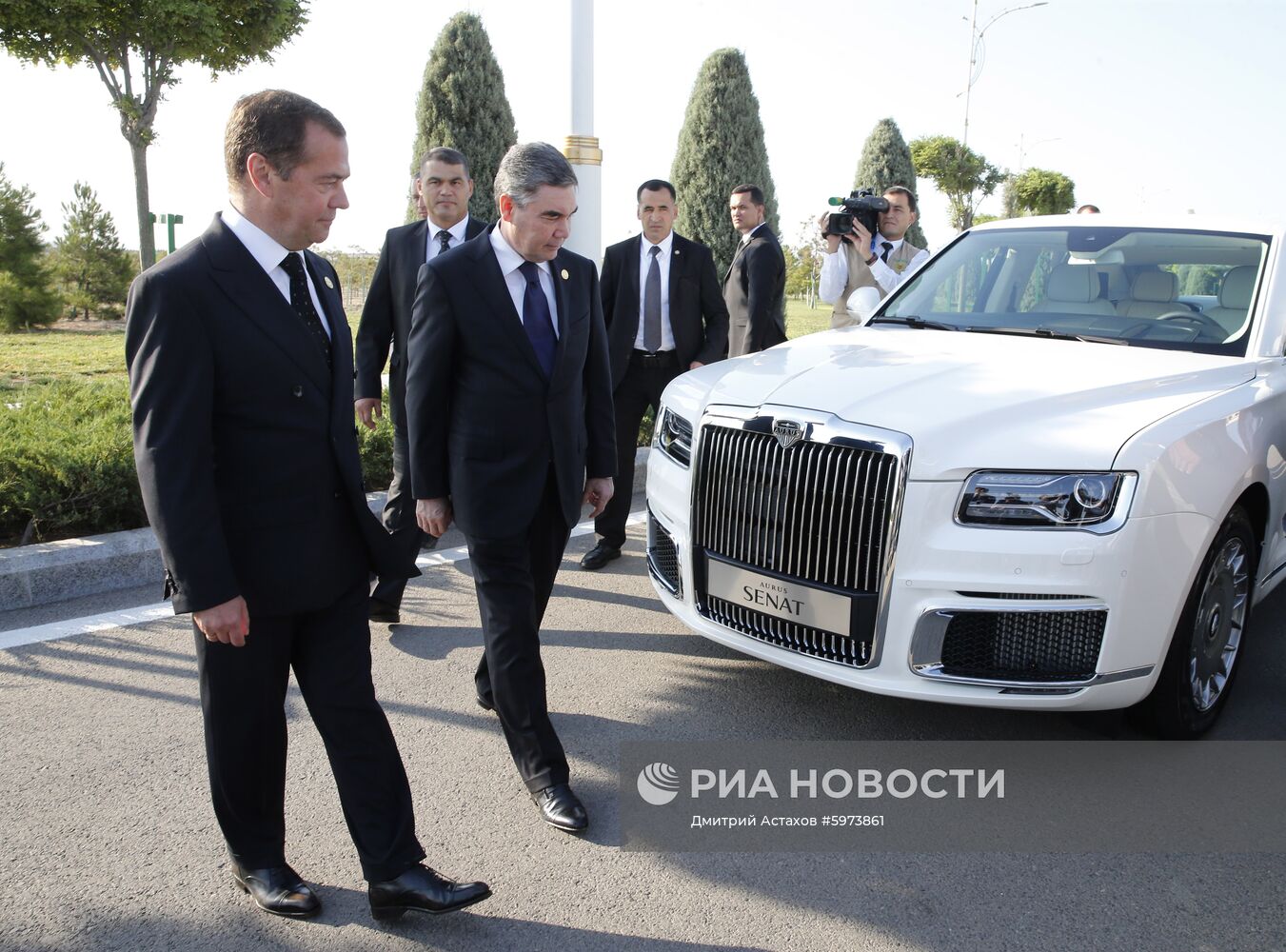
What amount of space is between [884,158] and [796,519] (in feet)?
72.7

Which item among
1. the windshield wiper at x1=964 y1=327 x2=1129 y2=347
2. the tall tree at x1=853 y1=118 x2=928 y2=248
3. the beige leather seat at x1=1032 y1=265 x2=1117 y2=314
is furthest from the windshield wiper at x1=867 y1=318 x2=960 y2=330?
the tall tree at x1=853 y1=118 x2=928 y2=248

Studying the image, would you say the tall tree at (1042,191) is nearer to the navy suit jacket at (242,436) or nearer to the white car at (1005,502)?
the white car at (1005,502)

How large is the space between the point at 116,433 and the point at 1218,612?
575 cm

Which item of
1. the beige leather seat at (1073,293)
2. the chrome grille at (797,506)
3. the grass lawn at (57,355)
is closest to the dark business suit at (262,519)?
the chrome grille at (797,506)

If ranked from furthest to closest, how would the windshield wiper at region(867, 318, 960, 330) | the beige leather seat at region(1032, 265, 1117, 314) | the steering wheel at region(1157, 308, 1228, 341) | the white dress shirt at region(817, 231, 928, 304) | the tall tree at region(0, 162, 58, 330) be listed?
the tall tree at region(0, 162, 58, 330), the white dress shirt at region(817, 231, 928, 304), the windshield wiper at region(867, 318, 960, 330), the beige leather seat at region(1032, 265, 1117, 314), the steering wheel at region(1157, 308, 1228, 341)

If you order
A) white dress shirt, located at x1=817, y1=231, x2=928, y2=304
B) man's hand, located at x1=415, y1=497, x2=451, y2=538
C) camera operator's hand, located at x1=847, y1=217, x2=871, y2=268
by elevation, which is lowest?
man's hand, located at x1=415, y1=497, x2=451, y2=538

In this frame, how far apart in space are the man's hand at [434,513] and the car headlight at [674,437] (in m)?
1.00

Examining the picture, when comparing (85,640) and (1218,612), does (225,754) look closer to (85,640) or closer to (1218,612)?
(85,640)

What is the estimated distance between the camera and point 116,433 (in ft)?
20.7

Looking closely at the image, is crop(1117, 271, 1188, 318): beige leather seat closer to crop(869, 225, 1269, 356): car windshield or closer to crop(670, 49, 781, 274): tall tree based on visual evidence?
crop(869, 225, 1269, 356): car windshield

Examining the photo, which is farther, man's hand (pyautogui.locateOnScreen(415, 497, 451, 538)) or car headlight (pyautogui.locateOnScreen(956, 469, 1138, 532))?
man's hand (pyautogui.locateOnScreen(415, 497, 451, 538))

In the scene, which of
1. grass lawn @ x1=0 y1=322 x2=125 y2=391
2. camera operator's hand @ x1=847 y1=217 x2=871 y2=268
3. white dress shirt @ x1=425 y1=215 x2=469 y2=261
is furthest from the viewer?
grass lawn @ x1=0 y1=322 x2=125 y2=391

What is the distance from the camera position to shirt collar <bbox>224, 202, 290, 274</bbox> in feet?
8.03

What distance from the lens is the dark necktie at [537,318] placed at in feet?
10.9
